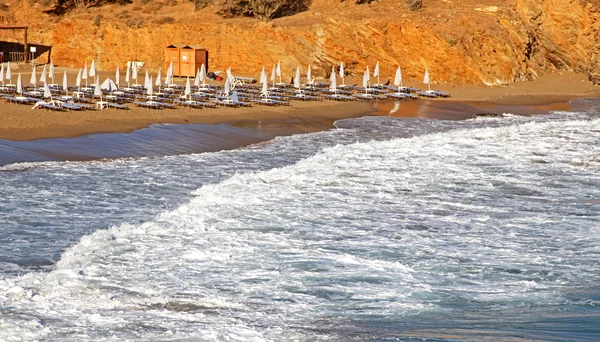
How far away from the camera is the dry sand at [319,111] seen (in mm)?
26078

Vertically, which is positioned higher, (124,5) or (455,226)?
(124,5)

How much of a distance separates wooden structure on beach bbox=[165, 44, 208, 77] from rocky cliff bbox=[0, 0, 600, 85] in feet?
5.82

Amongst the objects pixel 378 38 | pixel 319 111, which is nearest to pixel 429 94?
pixel 378 38

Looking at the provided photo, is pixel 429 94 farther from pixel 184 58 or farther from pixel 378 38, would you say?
pixel 184 58

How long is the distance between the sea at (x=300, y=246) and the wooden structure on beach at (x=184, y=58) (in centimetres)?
1924

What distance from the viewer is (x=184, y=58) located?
42875 mm

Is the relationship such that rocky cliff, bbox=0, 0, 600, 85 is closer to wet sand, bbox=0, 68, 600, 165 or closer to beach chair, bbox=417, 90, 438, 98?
wet sand, bbox=0, 68, 600, 165

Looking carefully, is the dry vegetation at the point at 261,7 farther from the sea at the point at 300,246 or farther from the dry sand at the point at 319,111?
the sea at the point at 300,246

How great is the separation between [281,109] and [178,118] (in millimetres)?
5095

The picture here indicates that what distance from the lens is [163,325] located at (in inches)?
410

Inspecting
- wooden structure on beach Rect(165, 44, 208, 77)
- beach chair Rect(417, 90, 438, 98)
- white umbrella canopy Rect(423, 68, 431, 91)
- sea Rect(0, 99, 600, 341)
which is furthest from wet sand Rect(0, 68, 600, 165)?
wooden structure on beach Rect(165, 44, 208, 77)

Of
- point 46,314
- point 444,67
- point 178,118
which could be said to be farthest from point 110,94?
point 46,314

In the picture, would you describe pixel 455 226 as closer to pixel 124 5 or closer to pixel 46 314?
pixel 46 314

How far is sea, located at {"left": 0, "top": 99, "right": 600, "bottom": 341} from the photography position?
10.7m
